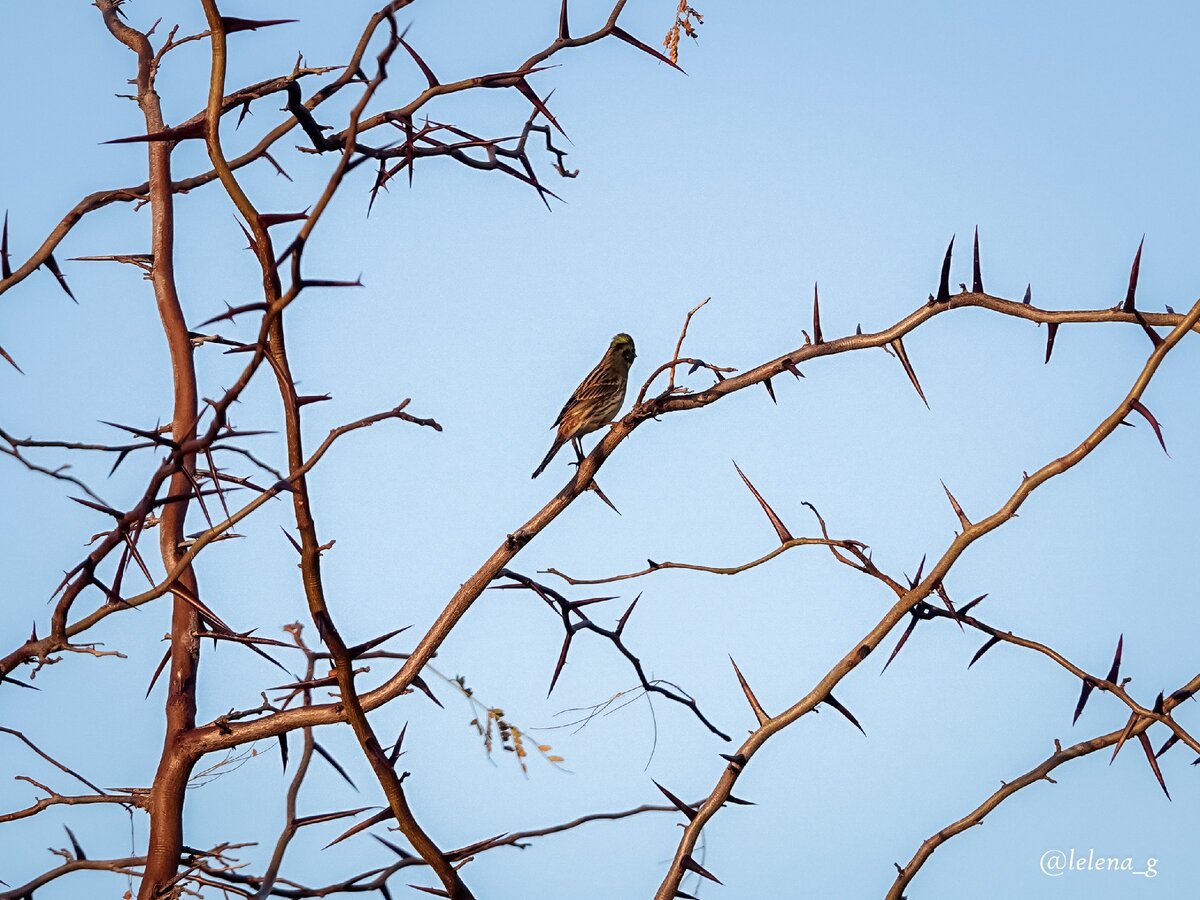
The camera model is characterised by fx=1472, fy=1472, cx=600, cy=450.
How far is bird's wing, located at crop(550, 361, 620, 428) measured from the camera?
9219 mm

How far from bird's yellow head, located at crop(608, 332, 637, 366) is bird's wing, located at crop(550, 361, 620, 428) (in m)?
0.32

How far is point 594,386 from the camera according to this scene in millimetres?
9320

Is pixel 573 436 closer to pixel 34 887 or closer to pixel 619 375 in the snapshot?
pixel 619 375

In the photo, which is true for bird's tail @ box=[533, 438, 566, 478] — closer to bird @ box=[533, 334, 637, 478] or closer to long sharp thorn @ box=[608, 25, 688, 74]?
bird @ box=[533, 334, 637, 478]

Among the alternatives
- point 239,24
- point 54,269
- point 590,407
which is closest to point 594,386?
point 590,407

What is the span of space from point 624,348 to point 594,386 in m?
0.82

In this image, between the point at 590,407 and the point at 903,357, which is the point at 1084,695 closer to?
the point at 903,357

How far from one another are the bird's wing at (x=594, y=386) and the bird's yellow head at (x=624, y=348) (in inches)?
12.4

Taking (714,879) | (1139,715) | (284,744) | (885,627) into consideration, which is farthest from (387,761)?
(1139,715)

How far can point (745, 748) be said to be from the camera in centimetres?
369

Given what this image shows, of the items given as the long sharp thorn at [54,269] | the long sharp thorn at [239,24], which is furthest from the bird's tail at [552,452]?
the long sharp thorn at [239,24]

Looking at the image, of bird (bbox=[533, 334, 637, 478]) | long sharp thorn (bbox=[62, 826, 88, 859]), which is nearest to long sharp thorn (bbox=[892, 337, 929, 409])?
long sharp thorn (bbox=[62, 826, 88, 859])

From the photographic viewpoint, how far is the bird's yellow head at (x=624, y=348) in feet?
32.6

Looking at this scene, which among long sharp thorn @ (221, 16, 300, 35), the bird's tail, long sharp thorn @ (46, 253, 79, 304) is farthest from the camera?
the bird's tail
